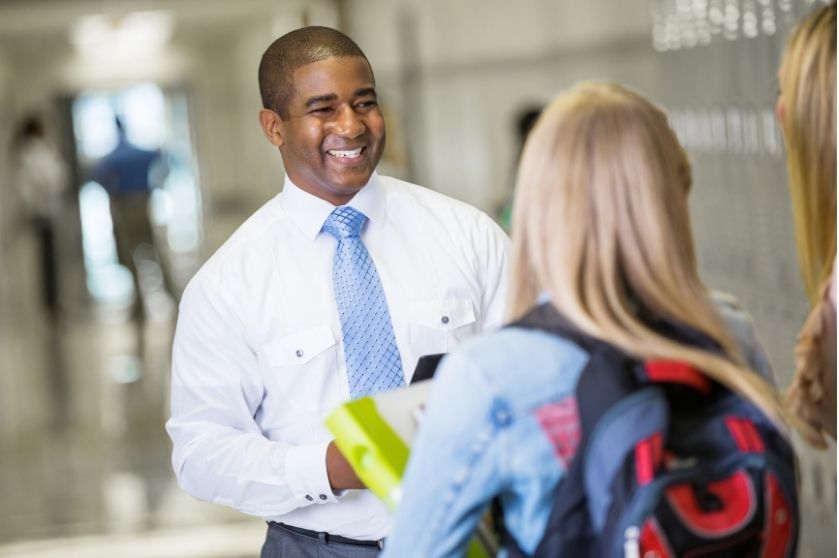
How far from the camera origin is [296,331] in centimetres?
199

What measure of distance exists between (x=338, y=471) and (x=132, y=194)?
3059 millimetres

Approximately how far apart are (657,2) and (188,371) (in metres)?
3.18

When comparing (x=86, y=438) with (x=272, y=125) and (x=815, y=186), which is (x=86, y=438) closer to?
(x=272, y=125)

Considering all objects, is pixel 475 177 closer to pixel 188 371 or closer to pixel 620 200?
pixel 188 371

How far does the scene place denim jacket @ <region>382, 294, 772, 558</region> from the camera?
4.39 feet

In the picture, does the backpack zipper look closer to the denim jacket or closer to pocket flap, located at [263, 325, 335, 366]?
the denim jacket

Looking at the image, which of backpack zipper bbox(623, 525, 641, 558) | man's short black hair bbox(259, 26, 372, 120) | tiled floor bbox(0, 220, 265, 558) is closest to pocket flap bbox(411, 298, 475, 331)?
man's short black hair bbox(259, 26, 372, 120)

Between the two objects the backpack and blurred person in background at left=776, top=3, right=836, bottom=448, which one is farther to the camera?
blurred person in background at left=776, top=3, right=836, bottom=448

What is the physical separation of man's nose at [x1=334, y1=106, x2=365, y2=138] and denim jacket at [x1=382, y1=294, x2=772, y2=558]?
667mm

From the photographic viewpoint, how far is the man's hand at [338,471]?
1.81m

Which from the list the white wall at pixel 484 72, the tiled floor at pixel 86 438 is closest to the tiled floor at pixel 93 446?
the tiled floor at pixel 86 438

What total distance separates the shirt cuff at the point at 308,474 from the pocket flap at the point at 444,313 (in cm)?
28

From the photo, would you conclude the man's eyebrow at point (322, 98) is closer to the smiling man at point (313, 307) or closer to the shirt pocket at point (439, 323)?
the smiling man at point (313, 307)

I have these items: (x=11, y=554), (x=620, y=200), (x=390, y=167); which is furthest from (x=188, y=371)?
(x=11, y=554)
